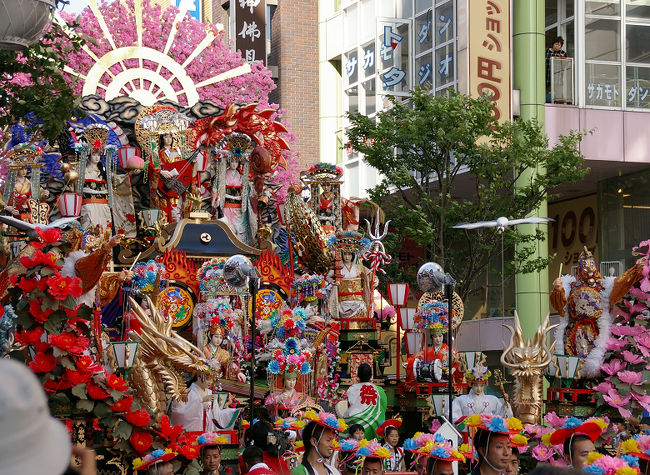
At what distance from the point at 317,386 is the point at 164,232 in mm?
4616

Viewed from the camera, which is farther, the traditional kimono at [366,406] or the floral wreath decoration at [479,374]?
the floral wreath decoration at [479,374]

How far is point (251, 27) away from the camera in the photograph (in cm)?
3700

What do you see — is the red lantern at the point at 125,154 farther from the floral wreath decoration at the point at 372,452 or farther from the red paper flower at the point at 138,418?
the floral wreath decoration at the point at 372,452

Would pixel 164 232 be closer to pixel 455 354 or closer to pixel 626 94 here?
pixel 455 354

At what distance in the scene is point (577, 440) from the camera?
830 centimetres

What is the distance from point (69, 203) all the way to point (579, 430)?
12352 mm

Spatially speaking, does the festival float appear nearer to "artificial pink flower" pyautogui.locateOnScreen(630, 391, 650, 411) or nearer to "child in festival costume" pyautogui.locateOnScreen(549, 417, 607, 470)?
"artificial pink flower" pyautogui.locateOnScreen(630, 391, 650, 411)

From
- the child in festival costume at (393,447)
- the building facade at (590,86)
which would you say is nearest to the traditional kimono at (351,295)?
the child in festival costume at (393,447)

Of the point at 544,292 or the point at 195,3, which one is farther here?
the point at 195,3

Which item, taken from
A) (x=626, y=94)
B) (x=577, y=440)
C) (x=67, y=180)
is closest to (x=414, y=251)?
(x=626, y=94)

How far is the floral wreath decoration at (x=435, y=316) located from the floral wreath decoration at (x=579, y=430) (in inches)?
339

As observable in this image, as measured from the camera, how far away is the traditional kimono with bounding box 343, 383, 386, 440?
48.5 ft

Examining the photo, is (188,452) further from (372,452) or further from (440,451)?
(440,451)

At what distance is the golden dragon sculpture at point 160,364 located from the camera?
1356 cm
